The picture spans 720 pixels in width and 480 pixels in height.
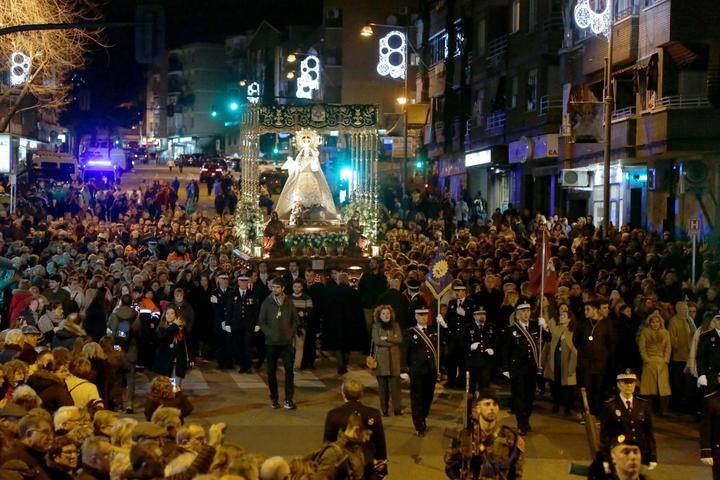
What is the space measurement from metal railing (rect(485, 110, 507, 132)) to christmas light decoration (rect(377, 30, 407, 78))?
6.34 meters

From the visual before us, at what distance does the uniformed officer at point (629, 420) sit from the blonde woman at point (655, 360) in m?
5.48

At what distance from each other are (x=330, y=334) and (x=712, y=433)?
29.8 feet

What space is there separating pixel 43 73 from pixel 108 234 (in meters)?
10.2

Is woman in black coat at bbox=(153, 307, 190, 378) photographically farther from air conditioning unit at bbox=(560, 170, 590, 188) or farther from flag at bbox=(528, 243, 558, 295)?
air conditioning unit at bbox=(560, 170, 590, 188)

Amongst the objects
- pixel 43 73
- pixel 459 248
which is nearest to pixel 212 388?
pixel 459 248

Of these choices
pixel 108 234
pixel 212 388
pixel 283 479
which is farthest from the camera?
pixel 108 234

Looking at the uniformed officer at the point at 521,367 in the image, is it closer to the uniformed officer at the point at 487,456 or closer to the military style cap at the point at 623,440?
the military style cap at the point at 623,440

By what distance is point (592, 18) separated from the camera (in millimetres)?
32250

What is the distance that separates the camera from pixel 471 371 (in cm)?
1548

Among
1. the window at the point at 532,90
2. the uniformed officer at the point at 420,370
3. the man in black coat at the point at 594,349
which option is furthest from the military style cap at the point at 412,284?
the window at the point at 532,90

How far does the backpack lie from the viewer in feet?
Answer: 53.4

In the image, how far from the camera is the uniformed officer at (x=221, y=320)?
1972 cm

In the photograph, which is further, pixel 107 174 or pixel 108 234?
pixel 107 174

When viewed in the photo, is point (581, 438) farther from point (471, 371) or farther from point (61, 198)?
point (61, 198)
